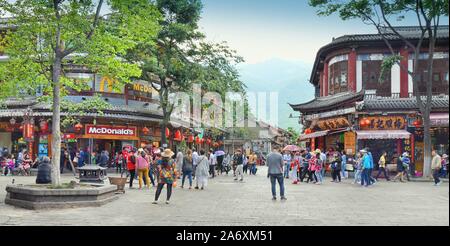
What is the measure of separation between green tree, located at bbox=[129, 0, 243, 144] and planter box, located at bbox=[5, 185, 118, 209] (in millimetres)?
16118

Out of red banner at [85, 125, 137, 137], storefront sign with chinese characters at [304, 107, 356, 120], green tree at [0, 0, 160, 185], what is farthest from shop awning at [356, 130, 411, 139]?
green tree at [0, 0, 160, 185]

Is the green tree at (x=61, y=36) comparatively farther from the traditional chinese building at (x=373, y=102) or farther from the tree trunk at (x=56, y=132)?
the traditional chinese building at (x=373, y=102)

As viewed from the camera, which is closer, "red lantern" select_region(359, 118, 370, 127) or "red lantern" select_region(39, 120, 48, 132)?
"red lantern" select_region(359, 118, 370, 127)

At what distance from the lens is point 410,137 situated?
28.0m

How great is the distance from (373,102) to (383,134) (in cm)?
249

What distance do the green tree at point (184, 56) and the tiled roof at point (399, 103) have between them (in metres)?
8.19

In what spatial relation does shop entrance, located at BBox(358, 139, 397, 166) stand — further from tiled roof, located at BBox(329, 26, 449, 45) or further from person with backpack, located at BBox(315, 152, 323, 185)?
person with backpack, located at BBox(315, 152, 323, 185)

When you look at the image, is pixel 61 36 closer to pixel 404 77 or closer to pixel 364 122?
pixel 364 122

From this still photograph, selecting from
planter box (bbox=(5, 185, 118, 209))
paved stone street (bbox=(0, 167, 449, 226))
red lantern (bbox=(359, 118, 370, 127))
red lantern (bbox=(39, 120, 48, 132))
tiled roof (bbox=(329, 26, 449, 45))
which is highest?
tiled roof (bbox=(329, 26, 449, 45))

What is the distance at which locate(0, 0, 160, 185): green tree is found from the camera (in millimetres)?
12477

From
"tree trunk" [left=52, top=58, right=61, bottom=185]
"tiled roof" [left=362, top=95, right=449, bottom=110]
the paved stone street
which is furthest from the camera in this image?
"tiled roof" [left=362, top=95, right=449, bottom=110]

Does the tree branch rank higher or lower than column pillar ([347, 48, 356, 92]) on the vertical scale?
lower

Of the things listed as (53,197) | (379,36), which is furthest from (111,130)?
(53,197)

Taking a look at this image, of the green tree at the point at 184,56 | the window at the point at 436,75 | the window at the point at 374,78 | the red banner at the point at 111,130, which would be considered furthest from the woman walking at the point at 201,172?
the window at the point at 436,75
